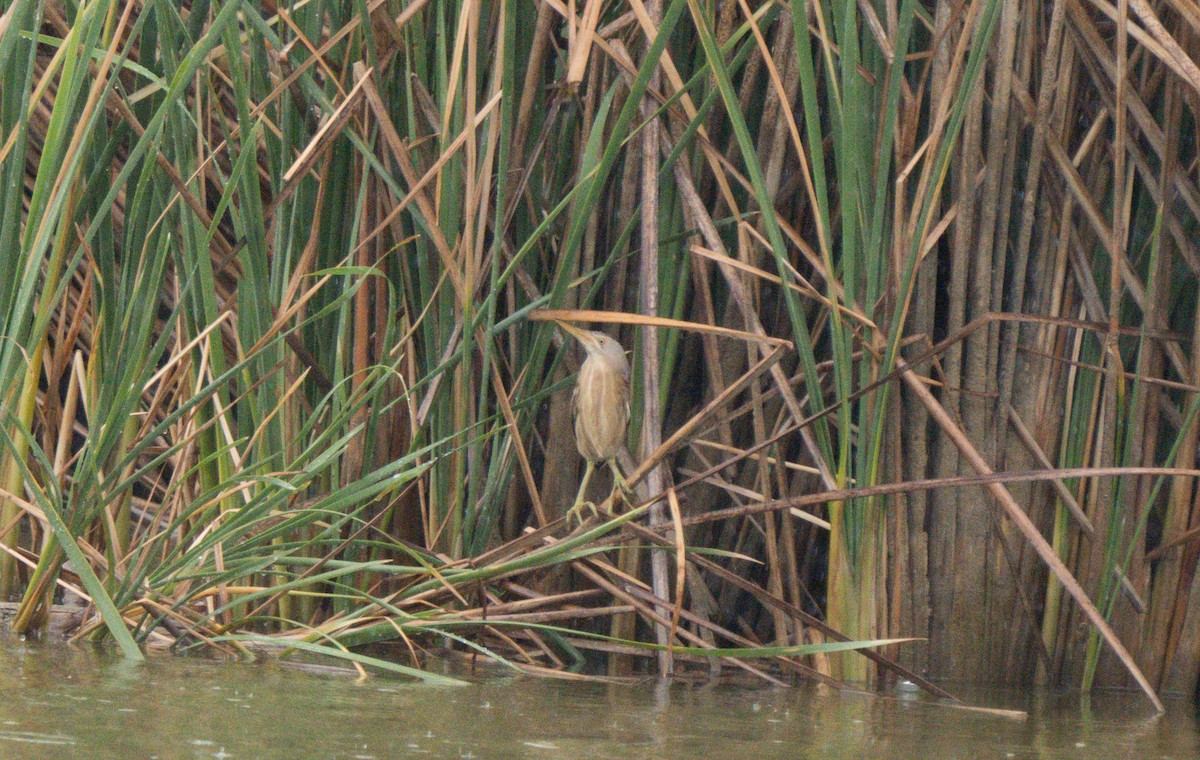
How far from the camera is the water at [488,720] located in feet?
3.66

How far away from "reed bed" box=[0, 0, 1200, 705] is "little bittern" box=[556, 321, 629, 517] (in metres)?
0.05

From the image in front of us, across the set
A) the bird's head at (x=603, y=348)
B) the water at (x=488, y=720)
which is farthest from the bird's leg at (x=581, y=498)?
the water at (x=488, y=720)

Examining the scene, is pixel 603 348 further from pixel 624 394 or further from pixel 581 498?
pixel 581 498

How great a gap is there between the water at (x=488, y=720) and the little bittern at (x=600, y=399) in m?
0.41

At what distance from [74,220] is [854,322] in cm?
112

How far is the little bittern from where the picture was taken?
1.91 meters

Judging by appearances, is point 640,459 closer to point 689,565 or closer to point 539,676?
point 689,565

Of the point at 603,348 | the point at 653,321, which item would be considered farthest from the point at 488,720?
the point at 603,348

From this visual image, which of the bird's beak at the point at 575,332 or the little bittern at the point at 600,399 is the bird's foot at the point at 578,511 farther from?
the bird's beak at the point at 575,332

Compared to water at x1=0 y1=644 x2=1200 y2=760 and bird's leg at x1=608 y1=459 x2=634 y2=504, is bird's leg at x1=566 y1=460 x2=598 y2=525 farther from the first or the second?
water at x1=0 y1=644 x2=1200 y2=760

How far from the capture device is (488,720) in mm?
1298

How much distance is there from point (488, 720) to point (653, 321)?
0.68m

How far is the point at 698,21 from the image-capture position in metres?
1.72

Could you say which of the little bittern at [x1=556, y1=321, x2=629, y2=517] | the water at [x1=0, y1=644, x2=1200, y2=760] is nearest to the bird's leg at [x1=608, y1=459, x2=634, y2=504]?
the little bittern at [x1=556, y1=321, x2=629, y2=517]
